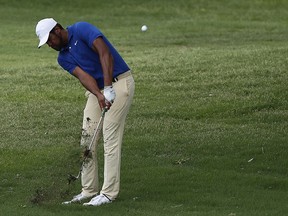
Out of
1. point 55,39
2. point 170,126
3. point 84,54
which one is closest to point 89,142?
point 84,54

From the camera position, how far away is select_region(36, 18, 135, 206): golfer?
9.20 m

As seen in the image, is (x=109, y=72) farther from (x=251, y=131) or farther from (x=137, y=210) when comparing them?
(x=251, y=131)

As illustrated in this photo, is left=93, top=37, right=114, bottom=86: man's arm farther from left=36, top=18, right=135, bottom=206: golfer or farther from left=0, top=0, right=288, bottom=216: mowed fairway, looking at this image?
left=0, top=0, right=288, bottom=216: mowed fairway

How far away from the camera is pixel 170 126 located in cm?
1403

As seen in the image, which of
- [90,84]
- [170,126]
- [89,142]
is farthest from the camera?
[170,126]

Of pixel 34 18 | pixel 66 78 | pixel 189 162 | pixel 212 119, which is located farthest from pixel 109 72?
pixel 34 18

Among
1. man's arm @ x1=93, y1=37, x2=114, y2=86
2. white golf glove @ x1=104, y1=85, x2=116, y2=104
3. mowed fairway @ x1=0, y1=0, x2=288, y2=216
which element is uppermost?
man's arm @ x1=93, y1=37, x2=114, y2=86

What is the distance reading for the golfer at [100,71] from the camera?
9.20 m

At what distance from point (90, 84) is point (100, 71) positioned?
0.22 m

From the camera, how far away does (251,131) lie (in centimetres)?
1346

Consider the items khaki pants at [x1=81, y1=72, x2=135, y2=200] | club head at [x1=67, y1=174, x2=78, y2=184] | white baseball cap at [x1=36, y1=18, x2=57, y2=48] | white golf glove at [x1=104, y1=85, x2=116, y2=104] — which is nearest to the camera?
white golf glove at [x1=104, y1=85, x2=116, y2=104]

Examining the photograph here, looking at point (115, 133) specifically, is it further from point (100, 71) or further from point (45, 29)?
point (45, 29)

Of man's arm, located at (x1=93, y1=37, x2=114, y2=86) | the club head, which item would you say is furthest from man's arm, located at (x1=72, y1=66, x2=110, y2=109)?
the club head

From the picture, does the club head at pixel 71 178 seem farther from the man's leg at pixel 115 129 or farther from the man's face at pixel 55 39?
the man's face at pixel 55 39
